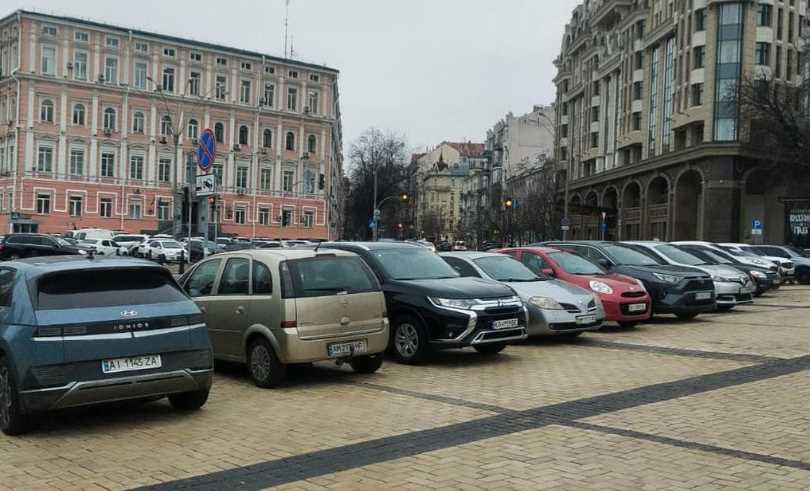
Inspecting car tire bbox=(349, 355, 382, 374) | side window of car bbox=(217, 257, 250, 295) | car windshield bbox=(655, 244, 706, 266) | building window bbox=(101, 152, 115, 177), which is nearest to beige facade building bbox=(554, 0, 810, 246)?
Result: car windshield bbox=(655, 244, 706, 266)

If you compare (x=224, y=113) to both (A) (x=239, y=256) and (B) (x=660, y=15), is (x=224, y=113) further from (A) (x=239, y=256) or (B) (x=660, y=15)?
(A) (x=239, y=256)

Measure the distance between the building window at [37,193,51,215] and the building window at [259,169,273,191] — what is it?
21085mm

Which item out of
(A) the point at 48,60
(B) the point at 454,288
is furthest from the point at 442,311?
(A) the point at 48,60

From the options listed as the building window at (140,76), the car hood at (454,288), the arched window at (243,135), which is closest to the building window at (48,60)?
the building window at (140,76)

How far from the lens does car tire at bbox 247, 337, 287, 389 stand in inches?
363

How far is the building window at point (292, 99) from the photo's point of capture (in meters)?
85.7

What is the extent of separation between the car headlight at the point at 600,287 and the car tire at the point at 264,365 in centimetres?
732

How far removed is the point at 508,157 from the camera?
414 ft

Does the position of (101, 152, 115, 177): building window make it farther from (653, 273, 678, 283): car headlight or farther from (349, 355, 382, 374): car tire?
(349, 355, 382, 374): car tire

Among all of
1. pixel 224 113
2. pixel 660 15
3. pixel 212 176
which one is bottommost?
pixel 212 176

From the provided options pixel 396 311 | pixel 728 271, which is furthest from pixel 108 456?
pixel 728 271

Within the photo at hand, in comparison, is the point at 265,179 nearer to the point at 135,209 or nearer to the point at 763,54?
the point at 135,209

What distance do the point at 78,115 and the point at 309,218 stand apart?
2599cm

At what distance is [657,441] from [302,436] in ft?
10.0
